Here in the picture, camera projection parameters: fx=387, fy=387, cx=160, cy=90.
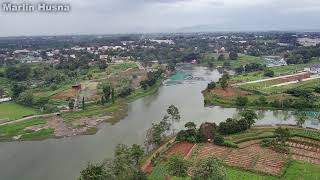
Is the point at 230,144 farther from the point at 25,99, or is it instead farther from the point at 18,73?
the point at 18,73

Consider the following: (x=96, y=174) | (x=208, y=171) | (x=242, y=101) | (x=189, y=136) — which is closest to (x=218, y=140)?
(x=189, y=136)

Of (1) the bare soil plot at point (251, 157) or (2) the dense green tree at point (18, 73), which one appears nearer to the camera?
(1) the bare soil plot at point (251, 157)

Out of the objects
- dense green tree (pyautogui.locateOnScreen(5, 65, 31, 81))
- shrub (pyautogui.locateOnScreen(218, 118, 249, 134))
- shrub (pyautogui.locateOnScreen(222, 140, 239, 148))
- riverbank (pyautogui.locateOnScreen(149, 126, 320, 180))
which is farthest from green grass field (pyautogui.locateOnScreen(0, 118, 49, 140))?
dense green tree (pyautogui.locateOnScreen(5, 65, 31, 81))

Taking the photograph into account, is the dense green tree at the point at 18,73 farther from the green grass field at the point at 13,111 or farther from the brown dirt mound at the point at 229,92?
the brown dirt mound at the point at 229,92

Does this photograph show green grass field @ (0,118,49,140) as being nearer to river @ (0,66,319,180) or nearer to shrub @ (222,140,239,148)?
river @ (0,66,319,180)

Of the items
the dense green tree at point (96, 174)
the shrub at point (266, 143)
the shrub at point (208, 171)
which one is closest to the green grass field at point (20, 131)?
the dense green tree at point (96, 174)

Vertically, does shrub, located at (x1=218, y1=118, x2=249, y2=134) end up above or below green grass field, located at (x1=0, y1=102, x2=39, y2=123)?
above
